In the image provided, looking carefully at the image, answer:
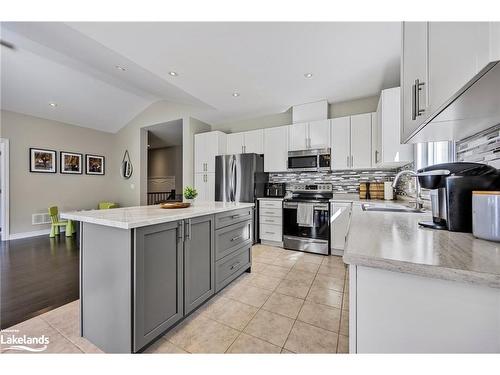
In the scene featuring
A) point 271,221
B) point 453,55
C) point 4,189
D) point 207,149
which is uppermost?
point 207,149

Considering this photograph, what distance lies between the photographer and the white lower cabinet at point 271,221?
358 cm

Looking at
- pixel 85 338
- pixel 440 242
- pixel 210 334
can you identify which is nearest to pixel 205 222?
pixel 210 334

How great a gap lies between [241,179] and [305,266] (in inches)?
74.6

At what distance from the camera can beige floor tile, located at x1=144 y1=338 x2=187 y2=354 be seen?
1.35 meters

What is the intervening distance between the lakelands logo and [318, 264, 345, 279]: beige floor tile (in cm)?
258

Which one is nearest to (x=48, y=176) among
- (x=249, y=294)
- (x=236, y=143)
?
(x=236, y=143)

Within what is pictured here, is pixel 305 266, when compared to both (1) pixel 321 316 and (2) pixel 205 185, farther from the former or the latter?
(2) pixel 205 185

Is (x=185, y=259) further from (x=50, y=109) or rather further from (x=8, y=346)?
(x=50, y=109)

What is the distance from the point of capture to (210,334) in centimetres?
152

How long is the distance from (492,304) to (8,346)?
2560 mm

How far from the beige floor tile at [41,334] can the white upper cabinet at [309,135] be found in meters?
3.56

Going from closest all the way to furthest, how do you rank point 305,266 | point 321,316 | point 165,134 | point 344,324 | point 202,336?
point 202,336
point 344,324
point 321,316
point 305,266
point 165,134

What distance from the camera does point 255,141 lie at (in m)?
4.09

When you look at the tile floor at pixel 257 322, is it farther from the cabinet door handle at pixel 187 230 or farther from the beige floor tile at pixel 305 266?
the cabinet door handle at pixel 187 230
